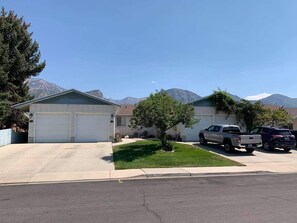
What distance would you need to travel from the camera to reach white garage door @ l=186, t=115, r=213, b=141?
98.3ft

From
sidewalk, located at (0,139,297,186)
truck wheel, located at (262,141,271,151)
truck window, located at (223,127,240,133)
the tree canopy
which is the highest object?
the tree canopy

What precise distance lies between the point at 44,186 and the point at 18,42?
27789mm

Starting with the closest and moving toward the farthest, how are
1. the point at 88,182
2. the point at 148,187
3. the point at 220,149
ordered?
the point at 148,187 → the point at 88,182 → the point at 220,149

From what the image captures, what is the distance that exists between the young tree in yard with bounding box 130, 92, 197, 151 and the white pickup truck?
9.26 feet

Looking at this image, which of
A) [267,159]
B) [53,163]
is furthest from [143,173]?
[267,159]

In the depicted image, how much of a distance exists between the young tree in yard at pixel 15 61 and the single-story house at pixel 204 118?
1735 cm

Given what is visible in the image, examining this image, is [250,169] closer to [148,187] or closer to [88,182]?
[148,187]

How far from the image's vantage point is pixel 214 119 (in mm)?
30562

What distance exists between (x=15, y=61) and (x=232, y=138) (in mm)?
23828

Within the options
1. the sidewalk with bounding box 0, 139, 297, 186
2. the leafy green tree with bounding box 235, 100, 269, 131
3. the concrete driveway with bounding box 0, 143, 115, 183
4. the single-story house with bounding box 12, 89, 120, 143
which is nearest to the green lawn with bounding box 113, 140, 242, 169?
the concrete driveway with bounding box 0, 143, 115, 183

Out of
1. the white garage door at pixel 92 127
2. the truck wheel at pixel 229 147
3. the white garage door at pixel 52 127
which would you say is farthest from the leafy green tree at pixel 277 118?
the white garage door at pixel 52 127

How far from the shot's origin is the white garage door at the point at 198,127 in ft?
98.3

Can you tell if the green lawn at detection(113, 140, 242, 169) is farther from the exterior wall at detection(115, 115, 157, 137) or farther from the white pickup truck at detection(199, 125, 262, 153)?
the exterior wall at detection(115, 115, 157, 137)

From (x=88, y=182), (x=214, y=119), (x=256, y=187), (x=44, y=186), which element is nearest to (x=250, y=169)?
(x=256, y=187)
